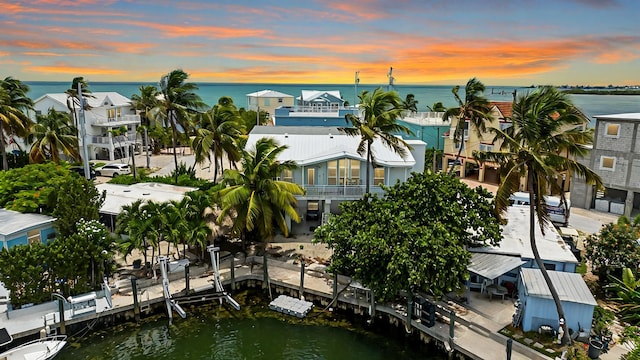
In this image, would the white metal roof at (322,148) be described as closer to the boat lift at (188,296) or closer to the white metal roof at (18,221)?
the boat lift at (188,296)

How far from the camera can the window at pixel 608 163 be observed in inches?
1147

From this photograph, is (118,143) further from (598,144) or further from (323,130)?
(598,144)

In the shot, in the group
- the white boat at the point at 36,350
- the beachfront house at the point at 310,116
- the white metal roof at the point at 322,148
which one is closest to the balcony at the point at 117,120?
the beachfront house at the point at 310,116

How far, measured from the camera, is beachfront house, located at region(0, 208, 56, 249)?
19923 mm

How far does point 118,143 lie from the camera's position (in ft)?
Answer: 155

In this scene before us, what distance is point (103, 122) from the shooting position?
155ft

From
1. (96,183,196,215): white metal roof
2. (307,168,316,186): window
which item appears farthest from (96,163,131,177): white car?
(307,168,316,186): window

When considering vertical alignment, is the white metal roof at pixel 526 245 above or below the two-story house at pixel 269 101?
below

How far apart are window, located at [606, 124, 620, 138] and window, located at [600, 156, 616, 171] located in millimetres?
1550

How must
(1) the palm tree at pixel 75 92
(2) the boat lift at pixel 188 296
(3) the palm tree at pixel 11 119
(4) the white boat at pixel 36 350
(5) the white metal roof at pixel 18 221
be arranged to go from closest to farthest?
1. (4) the white boat at pixel 36 350
2. (2) the boat lift at pixel 188 296
3. (5) the white metal roof at pixel 18 221
4. (3) the palm tree at pixel 11 119
5. (1) the palm tree at pixel 75 92

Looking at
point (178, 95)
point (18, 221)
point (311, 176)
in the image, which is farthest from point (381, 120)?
point (18, 221)

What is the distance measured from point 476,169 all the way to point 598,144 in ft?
45.4

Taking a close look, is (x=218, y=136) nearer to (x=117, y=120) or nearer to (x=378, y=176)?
(x=378, y=176)

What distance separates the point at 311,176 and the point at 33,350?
16.1 metres
